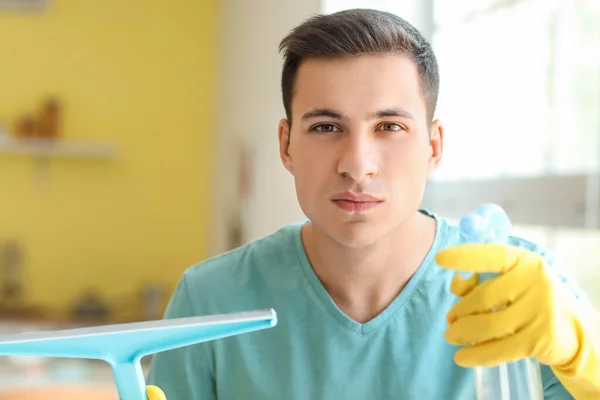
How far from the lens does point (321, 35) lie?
1.19 m

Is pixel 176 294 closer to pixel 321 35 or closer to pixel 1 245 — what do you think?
pixel 321 35

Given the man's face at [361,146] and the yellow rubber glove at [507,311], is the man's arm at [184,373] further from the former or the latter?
the yellow rubber glove at [507,311]

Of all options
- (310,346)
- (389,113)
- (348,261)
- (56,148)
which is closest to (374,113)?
(389,113)

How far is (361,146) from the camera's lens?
3.60ft

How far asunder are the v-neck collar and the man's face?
13 centimetres

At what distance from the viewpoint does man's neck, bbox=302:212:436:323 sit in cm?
124

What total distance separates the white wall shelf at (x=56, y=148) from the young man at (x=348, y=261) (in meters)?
3.04

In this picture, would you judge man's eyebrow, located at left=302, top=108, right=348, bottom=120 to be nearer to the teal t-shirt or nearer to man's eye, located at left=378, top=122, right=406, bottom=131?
man's eye, located at left=378, top=122, right=406, bottom=131

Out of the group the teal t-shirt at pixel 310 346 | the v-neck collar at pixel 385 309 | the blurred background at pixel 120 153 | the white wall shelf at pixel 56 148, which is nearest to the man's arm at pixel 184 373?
the teal t-shirt at pixel 310 346

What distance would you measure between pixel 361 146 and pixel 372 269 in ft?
0.76

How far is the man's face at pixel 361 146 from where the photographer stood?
3.63 ft

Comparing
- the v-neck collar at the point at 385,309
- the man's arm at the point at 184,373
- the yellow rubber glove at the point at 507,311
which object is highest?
the yellow rubber glove at the point at 507,311

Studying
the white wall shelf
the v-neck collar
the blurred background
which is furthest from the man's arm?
the white wall shelf

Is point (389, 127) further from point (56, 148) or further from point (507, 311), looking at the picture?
point (56, 148)
